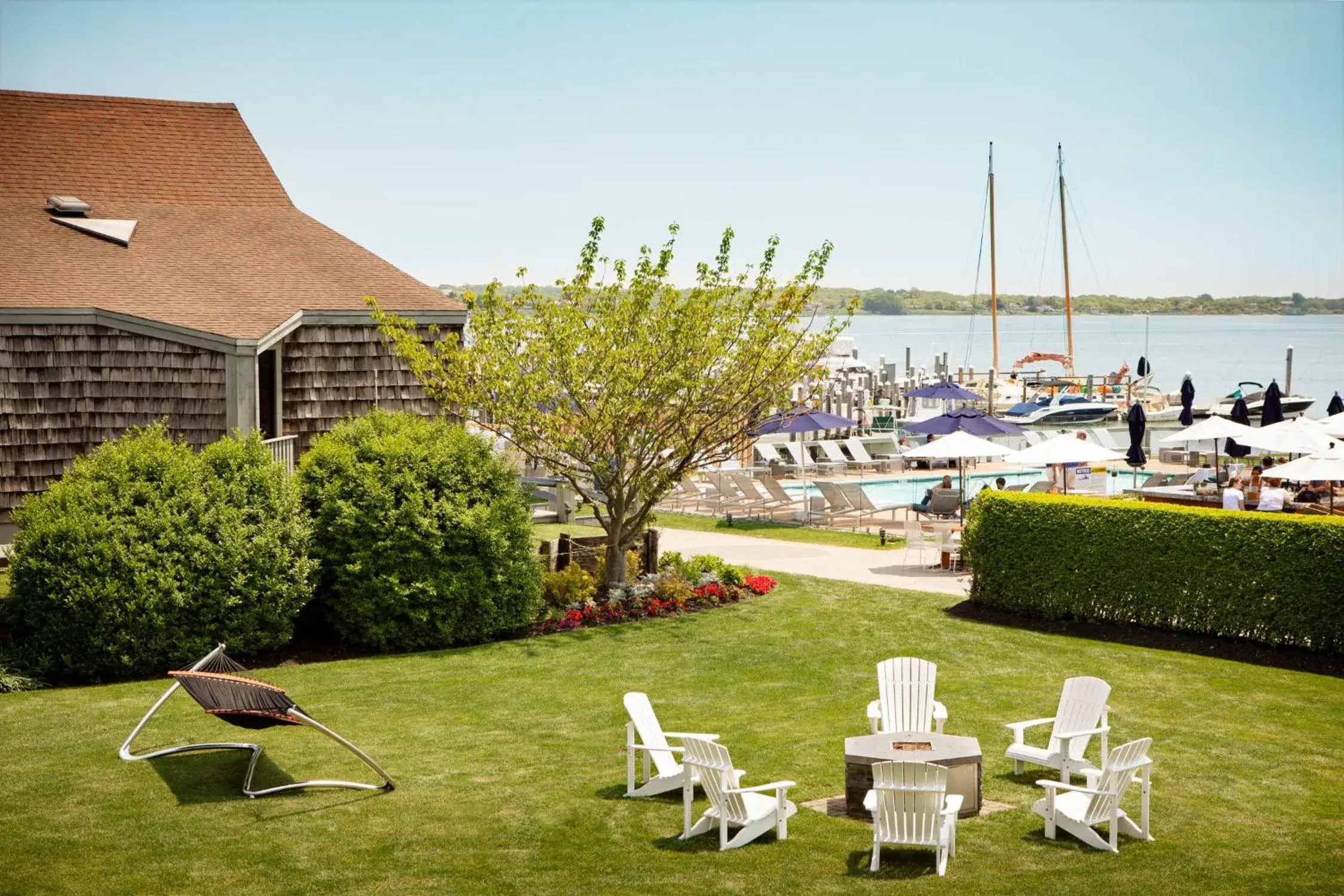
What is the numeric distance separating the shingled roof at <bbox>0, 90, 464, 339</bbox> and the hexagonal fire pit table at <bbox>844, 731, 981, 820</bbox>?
38.6 feet

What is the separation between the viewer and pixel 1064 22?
52438 mm

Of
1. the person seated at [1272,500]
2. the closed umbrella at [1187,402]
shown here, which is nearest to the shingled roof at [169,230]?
the person seated at [1272,500]

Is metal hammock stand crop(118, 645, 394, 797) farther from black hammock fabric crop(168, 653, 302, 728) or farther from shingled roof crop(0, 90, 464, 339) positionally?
shingled roof crop(0, 90, 464, 339)

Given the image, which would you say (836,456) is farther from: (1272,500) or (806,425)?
(1272,500)

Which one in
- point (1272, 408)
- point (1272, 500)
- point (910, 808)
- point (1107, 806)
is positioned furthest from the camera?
point (1272, 408)

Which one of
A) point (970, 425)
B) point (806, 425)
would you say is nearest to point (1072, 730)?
point (970, 425)

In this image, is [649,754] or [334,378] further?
[334,378]

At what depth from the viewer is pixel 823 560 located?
73.5 ft

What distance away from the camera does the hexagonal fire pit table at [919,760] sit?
9516 mm

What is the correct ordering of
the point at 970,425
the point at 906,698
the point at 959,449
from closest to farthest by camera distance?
1. the point at 906,698
2. the point at 959,449
3. the point at 970,425

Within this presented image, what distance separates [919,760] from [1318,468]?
46.3ft

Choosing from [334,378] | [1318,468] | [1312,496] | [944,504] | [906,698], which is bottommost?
[906,698]

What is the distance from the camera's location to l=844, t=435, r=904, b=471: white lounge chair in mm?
35812

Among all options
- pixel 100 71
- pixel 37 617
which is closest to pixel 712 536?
pixel 37 617
